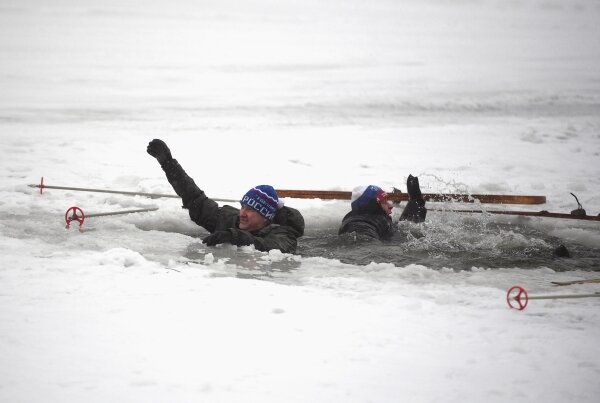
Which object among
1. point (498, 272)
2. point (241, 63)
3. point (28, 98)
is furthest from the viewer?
point (241, 63)

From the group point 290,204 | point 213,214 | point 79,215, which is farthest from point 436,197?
point 79,215

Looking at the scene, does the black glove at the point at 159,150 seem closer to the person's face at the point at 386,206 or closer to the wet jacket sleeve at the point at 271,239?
the wet jacket sleeve at the point at 271,239

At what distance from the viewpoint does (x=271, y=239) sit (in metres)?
5.73

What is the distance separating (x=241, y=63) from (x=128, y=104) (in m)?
5.68

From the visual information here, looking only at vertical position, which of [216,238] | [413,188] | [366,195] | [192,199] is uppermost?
[413,188]

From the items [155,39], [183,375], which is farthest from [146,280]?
[155,39]

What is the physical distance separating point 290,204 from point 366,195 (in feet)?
3.61

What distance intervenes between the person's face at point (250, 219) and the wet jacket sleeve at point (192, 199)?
0.26 meters

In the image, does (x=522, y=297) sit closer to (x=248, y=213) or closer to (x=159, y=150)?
(x=248, y=213)

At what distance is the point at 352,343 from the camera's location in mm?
3697

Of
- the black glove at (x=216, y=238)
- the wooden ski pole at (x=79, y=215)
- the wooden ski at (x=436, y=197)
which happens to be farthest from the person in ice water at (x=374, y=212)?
the wooden ski pole at (x=79, y=215)

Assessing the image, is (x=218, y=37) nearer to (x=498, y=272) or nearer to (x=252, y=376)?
(x=498, y=272)

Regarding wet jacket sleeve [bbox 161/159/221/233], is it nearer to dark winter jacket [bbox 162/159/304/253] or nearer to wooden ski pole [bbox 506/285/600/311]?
dark winter jacket [bbox 162/159/304/253]

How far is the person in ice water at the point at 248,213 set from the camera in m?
5.89
